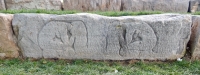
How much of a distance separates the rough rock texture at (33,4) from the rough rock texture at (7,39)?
107 inches

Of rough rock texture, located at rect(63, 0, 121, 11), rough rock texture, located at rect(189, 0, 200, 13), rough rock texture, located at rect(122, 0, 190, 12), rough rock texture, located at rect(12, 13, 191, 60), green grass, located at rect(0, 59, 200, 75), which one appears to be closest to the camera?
green grass, located at rect(0, 59, 200, 75)

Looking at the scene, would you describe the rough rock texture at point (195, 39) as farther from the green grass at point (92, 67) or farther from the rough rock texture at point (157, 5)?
the rough rock texture at point (157, 5)

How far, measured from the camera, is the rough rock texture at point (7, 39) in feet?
10.3

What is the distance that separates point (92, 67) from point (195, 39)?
143 cm

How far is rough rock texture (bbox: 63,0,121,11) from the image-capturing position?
229 inches

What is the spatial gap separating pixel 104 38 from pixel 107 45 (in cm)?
11

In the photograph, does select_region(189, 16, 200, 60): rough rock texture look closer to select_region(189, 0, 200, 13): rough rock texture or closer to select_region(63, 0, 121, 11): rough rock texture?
select_region(63, 0, 121, 11): rough rock texture

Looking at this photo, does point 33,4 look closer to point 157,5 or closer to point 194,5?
point 157,5

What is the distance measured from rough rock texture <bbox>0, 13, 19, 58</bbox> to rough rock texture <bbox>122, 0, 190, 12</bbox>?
130 inches

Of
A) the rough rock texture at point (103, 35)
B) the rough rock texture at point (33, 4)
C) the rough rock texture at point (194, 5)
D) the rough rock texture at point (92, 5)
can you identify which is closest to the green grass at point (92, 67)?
the rough rock texture at point (103, 35)

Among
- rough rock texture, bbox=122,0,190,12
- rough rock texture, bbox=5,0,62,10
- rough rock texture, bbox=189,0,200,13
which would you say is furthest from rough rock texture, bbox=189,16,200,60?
rough rock texture, bbox=5,0,62,10

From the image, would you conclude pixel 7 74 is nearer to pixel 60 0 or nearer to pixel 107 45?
pixel 107 45

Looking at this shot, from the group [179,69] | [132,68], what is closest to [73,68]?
[132,68]

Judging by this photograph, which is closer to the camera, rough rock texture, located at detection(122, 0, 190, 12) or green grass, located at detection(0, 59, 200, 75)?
green grass, located at detection(0, 59, 200, 75)
